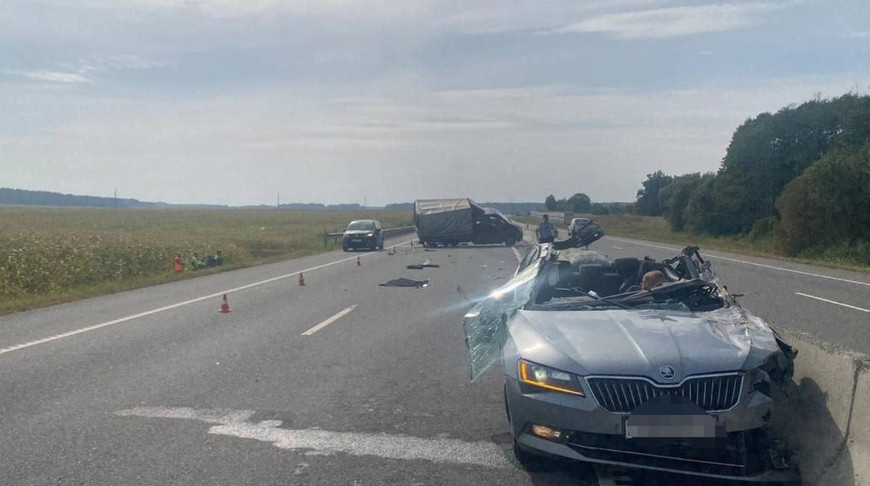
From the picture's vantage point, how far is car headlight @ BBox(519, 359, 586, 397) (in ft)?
17.4

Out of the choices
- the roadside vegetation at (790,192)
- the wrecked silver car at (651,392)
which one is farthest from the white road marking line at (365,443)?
the roadside vegetation at (790,192)

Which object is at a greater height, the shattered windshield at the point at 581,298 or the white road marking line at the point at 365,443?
the shattered windshield at the point at 581,298

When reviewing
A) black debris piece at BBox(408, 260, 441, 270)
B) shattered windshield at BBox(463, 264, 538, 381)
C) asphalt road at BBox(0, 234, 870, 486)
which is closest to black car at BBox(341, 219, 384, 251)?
black debris piece at BBox(408, 260, 441, 270)

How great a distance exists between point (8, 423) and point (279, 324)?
6.43m

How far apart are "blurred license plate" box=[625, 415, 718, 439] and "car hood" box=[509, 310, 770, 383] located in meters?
0.24

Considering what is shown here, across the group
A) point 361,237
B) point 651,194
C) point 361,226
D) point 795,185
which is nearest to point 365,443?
point 361,237

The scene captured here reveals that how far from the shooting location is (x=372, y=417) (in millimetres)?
7164

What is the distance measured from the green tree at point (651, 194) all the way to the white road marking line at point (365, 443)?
123478mm

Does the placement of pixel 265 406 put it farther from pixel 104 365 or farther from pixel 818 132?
pixel 818 132

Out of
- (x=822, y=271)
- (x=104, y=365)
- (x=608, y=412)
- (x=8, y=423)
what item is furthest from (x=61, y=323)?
(x=822, y=271)

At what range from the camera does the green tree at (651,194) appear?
417 feet

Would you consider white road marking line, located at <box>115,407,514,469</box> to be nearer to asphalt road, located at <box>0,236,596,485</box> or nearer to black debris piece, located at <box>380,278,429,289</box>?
asphalt road, located at <box>0,236,596,485</box>

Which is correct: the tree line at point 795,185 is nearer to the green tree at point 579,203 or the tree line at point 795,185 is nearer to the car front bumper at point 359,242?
the car front bumper at point 359,242

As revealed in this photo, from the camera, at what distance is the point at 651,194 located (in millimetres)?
128500
